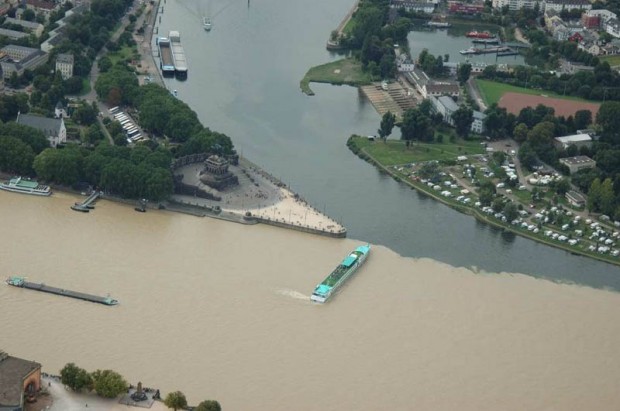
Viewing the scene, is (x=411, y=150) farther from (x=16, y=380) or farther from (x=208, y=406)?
(x=16, y=380)

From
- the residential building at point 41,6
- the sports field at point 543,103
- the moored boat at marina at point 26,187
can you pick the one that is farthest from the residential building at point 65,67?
the sports field at point 543,103

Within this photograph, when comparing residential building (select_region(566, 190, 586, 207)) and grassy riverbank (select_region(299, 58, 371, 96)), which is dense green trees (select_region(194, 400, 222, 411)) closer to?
residential building (select_region(566, 190, 586, 207))

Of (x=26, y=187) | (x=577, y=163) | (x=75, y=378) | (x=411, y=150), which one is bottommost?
(x=411, y=150)

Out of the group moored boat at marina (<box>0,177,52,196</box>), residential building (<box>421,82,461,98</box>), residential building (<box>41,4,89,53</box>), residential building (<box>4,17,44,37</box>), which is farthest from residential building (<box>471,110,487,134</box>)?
residential building (<box>4,17,44,37</box>)

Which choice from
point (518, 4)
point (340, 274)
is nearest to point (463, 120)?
point (340, 274)

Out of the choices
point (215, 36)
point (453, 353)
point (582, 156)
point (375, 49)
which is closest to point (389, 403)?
point (453, 353)

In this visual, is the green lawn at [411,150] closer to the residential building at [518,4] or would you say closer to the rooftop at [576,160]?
the rooftop at [576,160]

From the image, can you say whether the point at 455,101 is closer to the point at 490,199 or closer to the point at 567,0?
the point at 490,199
